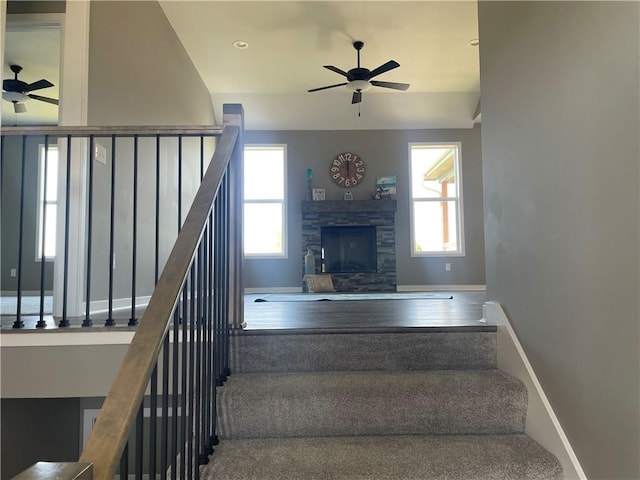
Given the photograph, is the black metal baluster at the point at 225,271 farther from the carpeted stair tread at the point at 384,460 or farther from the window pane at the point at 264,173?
the window pane at the point at 264,173

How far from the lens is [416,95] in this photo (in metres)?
7.18

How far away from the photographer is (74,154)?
299 centimetres

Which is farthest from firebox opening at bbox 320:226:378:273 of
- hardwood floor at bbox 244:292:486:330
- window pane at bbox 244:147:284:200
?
→ hardwood floor at bbox 244:292:486:330

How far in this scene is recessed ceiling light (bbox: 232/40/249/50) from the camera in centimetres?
535

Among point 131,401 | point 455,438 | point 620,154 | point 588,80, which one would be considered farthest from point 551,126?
point 131,401

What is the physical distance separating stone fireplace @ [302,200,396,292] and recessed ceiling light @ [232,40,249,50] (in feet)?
8.96

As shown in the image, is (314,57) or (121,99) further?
(314,57)

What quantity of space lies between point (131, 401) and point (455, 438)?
1.26 metres

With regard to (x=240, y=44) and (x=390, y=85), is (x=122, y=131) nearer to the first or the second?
(x=240, y=44)

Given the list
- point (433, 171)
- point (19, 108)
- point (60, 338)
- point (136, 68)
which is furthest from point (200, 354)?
point (433, 171)

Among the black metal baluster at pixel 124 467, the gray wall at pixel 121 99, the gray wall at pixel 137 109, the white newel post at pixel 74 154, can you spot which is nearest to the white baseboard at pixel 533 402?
the black metal baluster at pixel 124 467

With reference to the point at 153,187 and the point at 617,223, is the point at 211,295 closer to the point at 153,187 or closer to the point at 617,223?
the point at 617,223

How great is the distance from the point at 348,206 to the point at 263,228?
1582 mm

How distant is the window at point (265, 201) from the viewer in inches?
294
